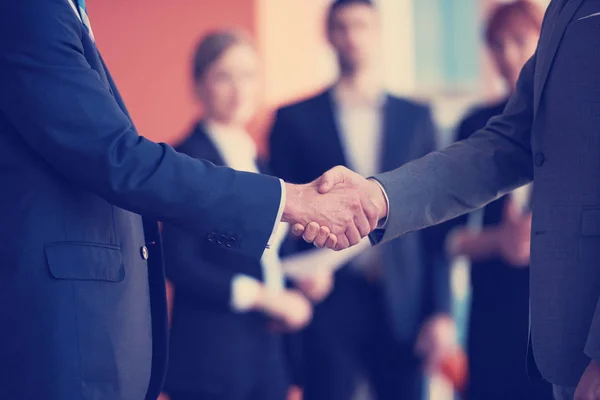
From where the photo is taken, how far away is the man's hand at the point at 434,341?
9.77ft

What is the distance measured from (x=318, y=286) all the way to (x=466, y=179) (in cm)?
115

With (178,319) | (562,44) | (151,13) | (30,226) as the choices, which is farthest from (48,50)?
(151,13)

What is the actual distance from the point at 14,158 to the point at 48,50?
18 centimetres

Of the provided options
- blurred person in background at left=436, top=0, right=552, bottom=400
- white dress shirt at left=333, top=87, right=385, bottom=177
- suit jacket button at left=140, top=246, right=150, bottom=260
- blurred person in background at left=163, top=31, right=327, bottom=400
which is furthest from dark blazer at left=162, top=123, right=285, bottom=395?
suit jacket button at left=140, top=246, right=150, bottom=260

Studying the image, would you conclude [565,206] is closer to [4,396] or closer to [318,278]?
[4,396]

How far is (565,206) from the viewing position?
1.52 meters

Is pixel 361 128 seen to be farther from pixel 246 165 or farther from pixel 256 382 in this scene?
pixel 256 382

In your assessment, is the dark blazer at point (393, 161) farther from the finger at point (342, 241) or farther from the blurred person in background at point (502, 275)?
the finger at point (342, 241)

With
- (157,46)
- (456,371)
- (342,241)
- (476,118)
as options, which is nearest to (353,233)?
(342,241)

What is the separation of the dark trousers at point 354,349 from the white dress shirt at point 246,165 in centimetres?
20

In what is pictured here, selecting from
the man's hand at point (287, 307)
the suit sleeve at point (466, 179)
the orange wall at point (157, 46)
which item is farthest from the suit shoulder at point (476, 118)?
the orange wall at point (157, 46)

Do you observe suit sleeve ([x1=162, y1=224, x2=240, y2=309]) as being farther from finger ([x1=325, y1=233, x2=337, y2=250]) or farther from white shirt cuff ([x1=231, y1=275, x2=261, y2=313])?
finger ([x1=325, y1=233, x2=337, y2=250])

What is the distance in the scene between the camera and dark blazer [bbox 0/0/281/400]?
1448mm

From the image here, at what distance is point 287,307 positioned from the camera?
2797mm
